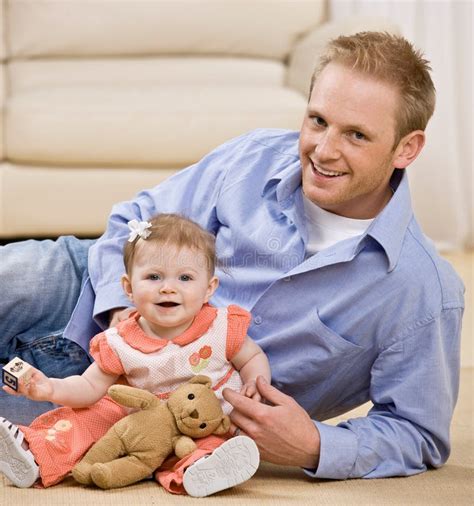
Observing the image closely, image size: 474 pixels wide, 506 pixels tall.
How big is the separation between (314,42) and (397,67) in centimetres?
199

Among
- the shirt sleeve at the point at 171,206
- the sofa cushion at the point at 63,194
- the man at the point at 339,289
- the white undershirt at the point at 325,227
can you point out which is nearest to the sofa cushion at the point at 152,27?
the sofa cushion at the point at 63,194

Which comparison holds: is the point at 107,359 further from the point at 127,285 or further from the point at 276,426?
the point at 276,426

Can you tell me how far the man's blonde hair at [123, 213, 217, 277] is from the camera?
1.58 metres

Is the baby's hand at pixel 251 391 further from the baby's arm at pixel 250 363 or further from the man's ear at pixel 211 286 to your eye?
the man's ear at pixel 211 286

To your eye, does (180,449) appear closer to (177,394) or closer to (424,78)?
(177,394)

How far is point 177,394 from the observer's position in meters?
1.54

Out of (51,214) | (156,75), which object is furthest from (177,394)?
(156,75)

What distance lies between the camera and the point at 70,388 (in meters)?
1.54

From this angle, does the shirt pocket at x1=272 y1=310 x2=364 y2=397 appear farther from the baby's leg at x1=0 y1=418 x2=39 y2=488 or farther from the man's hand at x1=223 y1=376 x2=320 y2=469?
the baby's leg at x1=0 y1=418 x2=39 y2=488

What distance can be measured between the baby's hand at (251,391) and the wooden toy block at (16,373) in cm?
32

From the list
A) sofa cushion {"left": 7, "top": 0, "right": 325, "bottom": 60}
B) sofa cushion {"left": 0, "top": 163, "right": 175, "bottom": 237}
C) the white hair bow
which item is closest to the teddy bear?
the white hair bow

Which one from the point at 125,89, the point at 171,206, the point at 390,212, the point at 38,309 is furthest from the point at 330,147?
the point at 125,89

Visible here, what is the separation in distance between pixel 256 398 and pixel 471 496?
1.17 feet

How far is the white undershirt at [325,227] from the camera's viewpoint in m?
1.76
